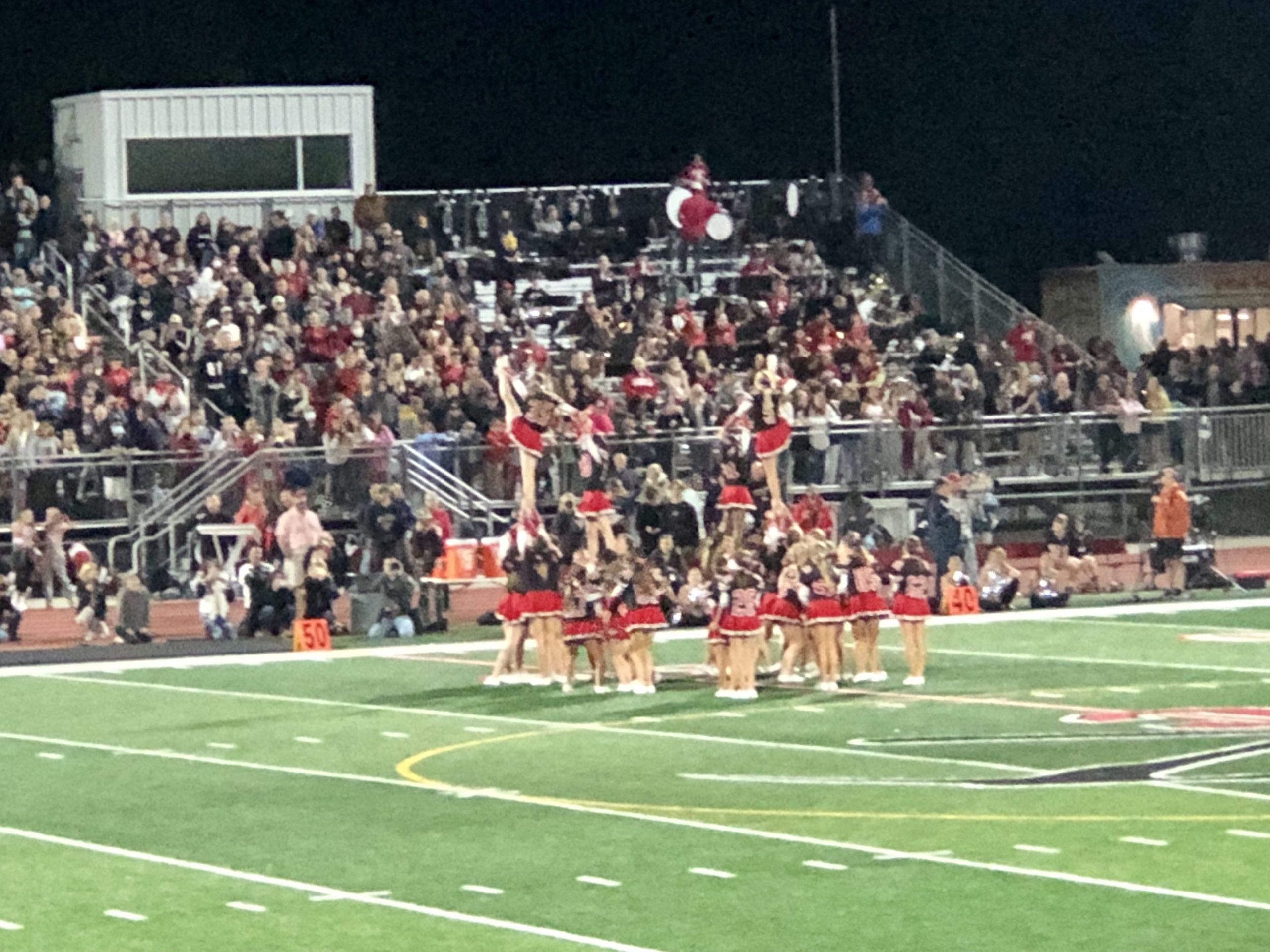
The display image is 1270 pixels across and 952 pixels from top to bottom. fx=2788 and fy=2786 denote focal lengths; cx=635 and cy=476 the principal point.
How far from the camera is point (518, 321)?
101ft

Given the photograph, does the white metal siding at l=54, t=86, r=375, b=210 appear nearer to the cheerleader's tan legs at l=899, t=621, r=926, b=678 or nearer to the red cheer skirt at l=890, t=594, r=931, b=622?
the cheerleader's tan legs at l=899, t=621, r=926, b=678

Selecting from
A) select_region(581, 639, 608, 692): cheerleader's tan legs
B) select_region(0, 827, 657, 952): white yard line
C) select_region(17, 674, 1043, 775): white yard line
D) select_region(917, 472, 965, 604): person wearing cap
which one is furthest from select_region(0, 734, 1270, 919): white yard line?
select_region(917, 472, 965, 604): person wearing cap

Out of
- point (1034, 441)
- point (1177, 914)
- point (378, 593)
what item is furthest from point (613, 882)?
point (1034, 441)

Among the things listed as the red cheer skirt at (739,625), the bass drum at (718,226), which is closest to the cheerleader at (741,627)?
the red cheer skirt at (739,625)

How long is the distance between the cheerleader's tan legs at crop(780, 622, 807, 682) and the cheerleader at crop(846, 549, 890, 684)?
36 centimetres

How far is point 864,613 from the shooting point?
18922 mm

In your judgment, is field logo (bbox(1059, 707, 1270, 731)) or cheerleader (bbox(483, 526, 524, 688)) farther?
cheerleader (bbox(483, 526, 524, 688))

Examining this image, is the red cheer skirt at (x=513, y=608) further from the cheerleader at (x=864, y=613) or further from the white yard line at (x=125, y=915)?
the white yard line at (x=125, y=915)

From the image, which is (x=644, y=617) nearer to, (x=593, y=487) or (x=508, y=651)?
(x=508, y=651)

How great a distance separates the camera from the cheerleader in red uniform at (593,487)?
2117cm

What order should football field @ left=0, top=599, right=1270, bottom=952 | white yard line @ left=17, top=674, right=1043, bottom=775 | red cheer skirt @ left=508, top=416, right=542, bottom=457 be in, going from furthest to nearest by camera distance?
red cheer skirt @ left=508, top=416, right=542, bottom=457
white yard line @ left=17, top=674, right=1043, bottom=775
football field @ left=0, top=599, right=1270, bottom=952

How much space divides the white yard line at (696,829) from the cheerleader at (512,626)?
3924 millimetres

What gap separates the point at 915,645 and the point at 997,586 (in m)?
5.63

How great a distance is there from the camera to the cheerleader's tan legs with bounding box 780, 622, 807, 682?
1920 cm
